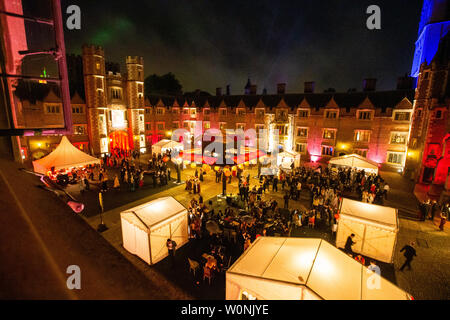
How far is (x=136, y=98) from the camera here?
3259cm

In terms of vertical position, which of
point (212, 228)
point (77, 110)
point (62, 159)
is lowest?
point (212, 228)

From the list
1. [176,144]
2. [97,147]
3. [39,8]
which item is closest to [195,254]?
[39,8]

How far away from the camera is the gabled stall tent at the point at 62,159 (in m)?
16.6

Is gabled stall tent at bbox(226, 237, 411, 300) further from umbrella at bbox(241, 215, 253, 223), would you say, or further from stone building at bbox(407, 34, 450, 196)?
stone building at bbox(407, 34, 450, 196)

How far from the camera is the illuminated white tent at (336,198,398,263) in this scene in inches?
407

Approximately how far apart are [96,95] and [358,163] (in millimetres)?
29928

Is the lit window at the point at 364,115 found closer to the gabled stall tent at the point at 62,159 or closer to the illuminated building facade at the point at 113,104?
the illuminated building facade at the point at 113,104

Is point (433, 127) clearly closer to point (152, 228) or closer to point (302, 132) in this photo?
point (302, 132)

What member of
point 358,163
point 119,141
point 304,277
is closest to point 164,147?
point 119,141

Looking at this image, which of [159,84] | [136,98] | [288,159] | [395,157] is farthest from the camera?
[159,84]

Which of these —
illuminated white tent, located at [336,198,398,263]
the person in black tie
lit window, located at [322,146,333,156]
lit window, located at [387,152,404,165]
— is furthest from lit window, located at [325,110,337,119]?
the person in black tie

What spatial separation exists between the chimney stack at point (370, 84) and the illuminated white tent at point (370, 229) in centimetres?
2511

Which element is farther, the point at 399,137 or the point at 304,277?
the point at 399,137
